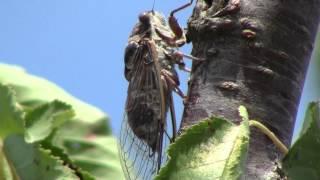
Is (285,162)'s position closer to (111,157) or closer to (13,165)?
(13,165)

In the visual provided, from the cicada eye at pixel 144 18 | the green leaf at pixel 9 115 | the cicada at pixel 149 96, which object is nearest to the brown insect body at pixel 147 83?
the cicada at pixel 149 96

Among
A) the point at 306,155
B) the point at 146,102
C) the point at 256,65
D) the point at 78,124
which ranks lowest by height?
the point at 306,155

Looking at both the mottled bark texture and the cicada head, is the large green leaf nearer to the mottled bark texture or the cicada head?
the cicada head

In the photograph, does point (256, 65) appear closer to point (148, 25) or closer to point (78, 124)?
point (148, 25)

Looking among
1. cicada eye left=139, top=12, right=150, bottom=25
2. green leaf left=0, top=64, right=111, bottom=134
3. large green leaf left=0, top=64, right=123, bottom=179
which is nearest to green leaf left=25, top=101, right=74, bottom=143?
large green leaf left=0, top=64, right=123, bottom=179

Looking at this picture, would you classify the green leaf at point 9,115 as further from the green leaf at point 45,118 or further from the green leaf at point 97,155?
the green leaf at point 97,155

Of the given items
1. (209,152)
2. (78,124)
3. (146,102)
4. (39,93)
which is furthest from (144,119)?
(209,152)
